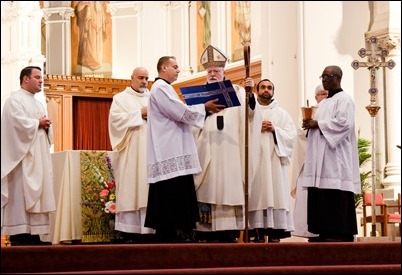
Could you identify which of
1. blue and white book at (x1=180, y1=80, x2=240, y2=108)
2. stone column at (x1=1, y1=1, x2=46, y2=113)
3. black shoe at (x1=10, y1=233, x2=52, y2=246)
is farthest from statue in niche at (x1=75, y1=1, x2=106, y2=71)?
blue and white book at (x1=180, y1=80, x2=240, y2=108)

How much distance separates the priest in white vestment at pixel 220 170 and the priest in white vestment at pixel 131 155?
72 cm

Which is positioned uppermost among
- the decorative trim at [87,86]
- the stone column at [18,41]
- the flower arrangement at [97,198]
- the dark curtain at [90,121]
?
the stone column at [18,41]

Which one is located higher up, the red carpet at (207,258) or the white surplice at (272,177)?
the white surplice at (272,177)

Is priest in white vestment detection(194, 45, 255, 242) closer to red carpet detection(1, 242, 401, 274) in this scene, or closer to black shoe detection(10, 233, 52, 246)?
red carpet detection(1, 242, 401, 274)

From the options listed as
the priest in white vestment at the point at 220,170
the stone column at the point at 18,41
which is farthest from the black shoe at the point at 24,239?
the stone column at the point at 18,41

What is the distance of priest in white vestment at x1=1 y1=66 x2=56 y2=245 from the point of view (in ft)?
28.5

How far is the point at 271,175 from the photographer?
30.4 feet

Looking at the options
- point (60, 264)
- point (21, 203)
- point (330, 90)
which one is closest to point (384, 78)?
point (330, 90)

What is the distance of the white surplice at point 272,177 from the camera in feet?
29.2

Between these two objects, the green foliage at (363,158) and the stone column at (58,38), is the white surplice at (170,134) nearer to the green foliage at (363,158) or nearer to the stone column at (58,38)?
the green foliage at (363,158)

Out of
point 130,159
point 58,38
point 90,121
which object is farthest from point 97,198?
point 58,38

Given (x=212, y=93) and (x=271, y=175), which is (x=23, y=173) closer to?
(x=212, y=93)

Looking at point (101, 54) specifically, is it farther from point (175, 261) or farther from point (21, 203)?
point (175, 261)

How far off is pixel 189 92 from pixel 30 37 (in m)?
10.4
